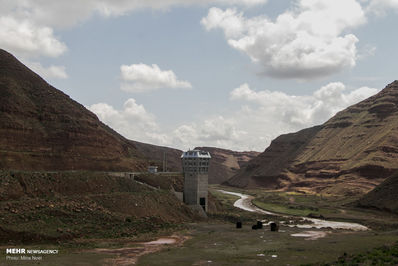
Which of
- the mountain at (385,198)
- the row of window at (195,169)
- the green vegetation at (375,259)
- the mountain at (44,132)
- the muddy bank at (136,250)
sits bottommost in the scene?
the muddy bank at (136,250)

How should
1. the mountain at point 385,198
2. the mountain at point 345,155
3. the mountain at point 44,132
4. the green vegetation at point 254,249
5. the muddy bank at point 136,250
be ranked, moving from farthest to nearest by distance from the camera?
1. the mountain at point 345,155
2. the mountain at point 385,198
3. the mountain at point 44,132
4. the muddy bank at point 136,250
5. the green vegetation at point 254,249

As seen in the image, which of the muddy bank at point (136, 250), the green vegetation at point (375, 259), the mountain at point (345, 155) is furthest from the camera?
the mountain at point (345, 155)

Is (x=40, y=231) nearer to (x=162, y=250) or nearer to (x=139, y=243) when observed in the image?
(x=139, y=243)

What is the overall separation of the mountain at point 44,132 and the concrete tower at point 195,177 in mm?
21236

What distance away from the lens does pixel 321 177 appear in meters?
152

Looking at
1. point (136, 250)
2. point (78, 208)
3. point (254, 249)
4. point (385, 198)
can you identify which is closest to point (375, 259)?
point (254, 249)

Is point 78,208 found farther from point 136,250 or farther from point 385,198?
point 385,198

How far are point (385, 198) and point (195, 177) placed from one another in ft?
146

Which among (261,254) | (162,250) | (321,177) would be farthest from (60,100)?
(321,177)

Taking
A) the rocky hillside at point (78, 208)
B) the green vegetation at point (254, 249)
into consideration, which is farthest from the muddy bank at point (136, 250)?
the rocky hillside at point (78, 208)

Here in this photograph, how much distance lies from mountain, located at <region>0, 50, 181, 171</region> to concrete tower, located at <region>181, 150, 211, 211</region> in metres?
21.2

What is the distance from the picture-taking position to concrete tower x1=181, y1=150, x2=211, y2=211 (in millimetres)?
74875

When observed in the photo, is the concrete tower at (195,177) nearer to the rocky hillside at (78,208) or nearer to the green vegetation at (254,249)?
the rocky hillside at (78,208)

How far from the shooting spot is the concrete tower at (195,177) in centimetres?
7488
